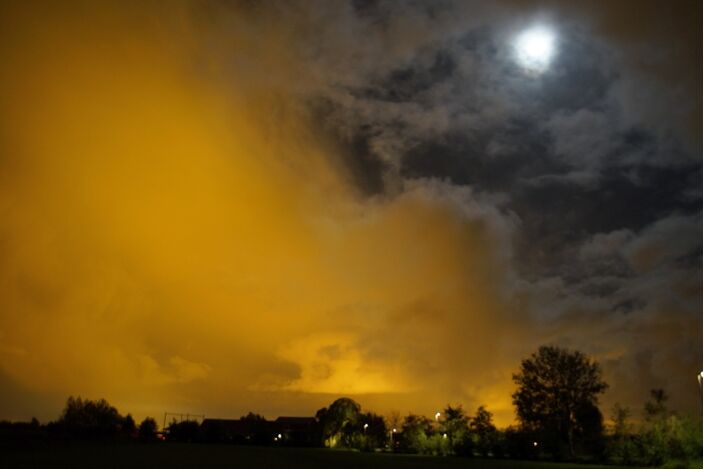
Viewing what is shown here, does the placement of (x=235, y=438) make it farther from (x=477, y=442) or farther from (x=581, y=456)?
(x=581, y=456)

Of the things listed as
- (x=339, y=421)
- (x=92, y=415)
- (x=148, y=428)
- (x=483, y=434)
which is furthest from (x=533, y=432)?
(x=92, y=415)

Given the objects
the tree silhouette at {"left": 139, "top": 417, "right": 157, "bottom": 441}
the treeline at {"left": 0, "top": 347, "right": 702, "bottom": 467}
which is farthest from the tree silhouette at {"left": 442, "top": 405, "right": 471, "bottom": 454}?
the tree silhouette at {"left": 139, "top": 417, "right": 157, "bottom": 441}

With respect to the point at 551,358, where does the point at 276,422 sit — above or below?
below

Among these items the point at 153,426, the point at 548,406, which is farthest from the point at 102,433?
the point at 548,406

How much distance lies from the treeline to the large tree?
0.13 metres

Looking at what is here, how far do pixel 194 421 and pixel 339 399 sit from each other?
2687cm

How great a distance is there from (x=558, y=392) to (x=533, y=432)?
16.9 meters

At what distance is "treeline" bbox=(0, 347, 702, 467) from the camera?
5262 centimetres

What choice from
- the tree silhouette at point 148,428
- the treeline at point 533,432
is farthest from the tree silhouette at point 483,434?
the tree silhouette at point 148,428

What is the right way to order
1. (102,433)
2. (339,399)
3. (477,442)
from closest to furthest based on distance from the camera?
(477,442) → (102,433) → (339,399)

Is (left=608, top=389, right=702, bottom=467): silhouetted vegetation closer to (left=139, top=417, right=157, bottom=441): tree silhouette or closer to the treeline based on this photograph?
the treeline

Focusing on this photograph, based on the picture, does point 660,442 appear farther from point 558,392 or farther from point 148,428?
point 148,428

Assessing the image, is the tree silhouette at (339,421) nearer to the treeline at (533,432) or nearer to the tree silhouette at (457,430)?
the treeline at (533,432)

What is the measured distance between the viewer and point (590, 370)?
87875mm
